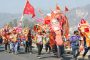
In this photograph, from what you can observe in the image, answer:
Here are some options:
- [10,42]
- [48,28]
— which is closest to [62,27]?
[48,28]

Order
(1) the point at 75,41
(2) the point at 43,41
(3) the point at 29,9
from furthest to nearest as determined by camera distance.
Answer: (3) the point at 29,9 → (2) the point at 43,41 → (1) the point at 75,41

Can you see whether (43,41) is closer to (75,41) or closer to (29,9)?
(29,9)

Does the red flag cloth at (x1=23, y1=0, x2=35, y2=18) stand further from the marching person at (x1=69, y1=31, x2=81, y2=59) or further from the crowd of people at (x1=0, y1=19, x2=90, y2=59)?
the marching person at (x1=69, y1=31, x2=81, y2=59)

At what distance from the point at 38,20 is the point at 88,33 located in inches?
161

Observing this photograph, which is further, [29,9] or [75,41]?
[29,9]

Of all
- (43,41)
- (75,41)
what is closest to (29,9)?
(43,41)

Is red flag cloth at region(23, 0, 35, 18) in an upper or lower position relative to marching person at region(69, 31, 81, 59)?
upper

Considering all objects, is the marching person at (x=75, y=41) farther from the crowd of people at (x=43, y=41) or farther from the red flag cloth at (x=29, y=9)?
the red flag cloth at (x=29, y=9)

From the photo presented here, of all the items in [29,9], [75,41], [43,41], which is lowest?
[75,41]

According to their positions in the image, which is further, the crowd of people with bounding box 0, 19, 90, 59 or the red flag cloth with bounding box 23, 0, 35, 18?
the red flag cloth with bounding box 23, 0, 35, 18

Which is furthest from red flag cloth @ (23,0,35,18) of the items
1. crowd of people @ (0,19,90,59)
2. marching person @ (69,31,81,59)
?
marching person @ (69,31,81,59)

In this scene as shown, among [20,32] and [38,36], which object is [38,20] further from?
[20,32]

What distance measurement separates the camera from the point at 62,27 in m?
17.2

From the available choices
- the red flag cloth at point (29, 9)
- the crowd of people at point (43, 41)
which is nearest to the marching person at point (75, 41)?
the crowd of people at point (43, 41)
